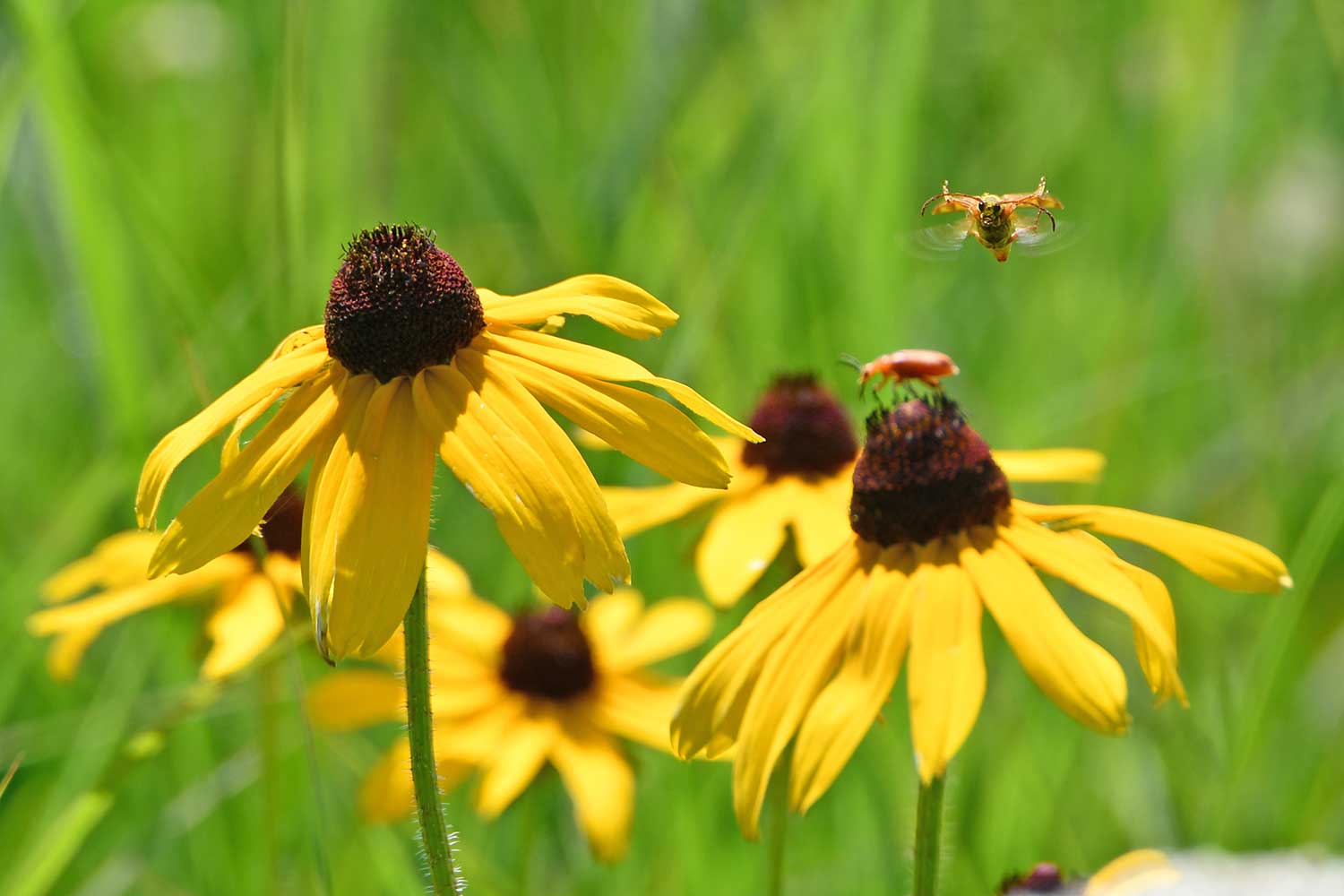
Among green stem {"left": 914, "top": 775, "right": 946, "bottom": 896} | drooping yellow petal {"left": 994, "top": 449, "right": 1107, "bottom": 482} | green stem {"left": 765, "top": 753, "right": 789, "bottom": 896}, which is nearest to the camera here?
green stem {"left": 914, "top": 775, "right": 946, "bottom": 896}

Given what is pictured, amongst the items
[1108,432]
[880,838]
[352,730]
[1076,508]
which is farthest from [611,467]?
[1076,508]

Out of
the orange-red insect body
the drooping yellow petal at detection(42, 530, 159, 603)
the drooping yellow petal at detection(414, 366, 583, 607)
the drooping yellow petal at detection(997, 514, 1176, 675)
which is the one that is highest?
the orange-red insect body

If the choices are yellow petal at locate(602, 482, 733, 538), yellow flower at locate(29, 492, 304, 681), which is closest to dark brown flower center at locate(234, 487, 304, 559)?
yellow flower at locate(29, 492, 304, 681)

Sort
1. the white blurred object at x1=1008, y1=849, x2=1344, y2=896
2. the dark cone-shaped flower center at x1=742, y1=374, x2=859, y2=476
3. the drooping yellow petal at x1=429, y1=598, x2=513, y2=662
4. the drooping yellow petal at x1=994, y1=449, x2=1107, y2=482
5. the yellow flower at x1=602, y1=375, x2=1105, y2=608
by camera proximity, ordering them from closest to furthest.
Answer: the white blurred object at x1=1008, y1=849, x2=1344, y2=896 < the drooping yellow petal at x1=994, y1=449, x2=1107, y2=482 < the yellow flower at x1=602, y1=375, x2=1105, y2=608 < the dark cone-shaped flower center at x1=742, y1=374, x2=859, y2=476 < the drooping yellow petal at x1=429, y1=598, x2=513, y2=662

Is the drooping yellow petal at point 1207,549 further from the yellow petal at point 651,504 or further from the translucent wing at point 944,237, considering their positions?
the yellow petal at point 651,504

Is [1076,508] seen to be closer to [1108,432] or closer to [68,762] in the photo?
[68,762]

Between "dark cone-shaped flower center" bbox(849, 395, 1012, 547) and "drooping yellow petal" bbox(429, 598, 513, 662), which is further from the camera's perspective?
"drooping yellow petal" bbox(429, 598, 513, 662)

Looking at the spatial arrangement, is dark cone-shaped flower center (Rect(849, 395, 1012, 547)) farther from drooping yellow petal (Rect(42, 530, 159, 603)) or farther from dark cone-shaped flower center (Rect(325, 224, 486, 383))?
drooping yellow petal (Rect(42, 530, 159, 603))

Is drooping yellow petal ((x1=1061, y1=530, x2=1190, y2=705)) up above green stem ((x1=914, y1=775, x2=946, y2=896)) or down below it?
above
